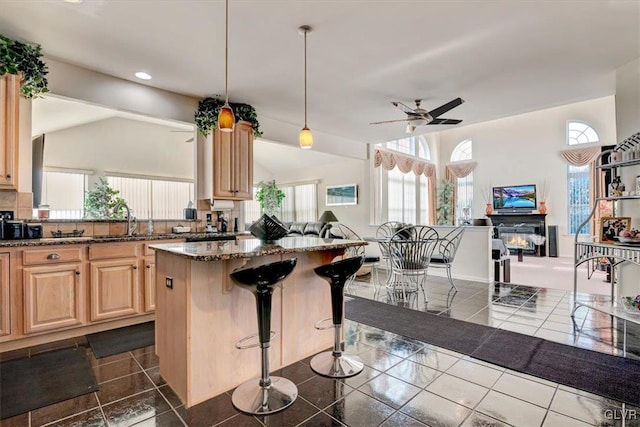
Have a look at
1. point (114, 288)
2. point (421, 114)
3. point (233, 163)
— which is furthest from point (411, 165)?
point (114, 288)

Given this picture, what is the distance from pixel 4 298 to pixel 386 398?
9.95 ft

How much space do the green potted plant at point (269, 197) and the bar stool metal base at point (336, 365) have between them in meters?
7.24

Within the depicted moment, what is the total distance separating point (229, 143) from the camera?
13.9 ft

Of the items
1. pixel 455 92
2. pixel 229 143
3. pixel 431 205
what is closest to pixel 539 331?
pixel 455 92

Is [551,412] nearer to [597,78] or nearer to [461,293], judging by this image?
[461,293]

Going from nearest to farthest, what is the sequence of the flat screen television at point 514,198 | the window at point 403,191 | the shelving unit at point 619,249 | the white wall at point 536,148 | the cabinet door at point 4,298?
the cabinet door at point 4,298 → the shelving unit at point 619,249 → the window at point 403,191 → the white wall at point 536,148 → the flat screen television at point 514,198

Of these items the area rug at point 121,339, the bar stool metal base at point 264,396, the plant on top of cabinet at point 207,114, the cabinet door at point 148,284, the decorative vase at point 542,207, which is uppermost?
the plant on top of cabinet at point 207,114

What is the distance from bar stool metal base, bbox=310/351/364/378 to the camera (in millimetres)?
2248

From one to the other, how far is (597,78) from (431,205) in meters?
7.08

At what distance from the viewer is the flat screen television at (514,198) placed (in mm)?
9141

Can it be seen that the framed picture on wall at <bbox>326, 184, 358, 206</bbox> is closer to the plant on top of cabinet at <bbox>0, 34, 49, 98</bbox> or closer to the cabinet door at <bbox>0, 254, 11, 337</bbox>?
the plant on top of cabinet at <bbox>0, 34, 49, 98</bbox>

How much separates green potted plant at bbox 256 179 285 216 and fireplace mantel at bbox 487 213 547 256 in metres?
6.46

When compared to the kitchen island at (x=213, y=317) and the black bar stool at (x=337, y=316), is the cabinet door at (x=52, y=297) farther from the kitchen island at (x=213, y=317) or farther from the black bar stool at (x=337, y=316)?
the black bar stool at (x=337, y=316)

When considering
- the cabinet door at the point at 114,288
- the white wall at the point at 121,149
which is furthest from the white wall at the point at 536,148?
the cabinet door at the point at 114,288
